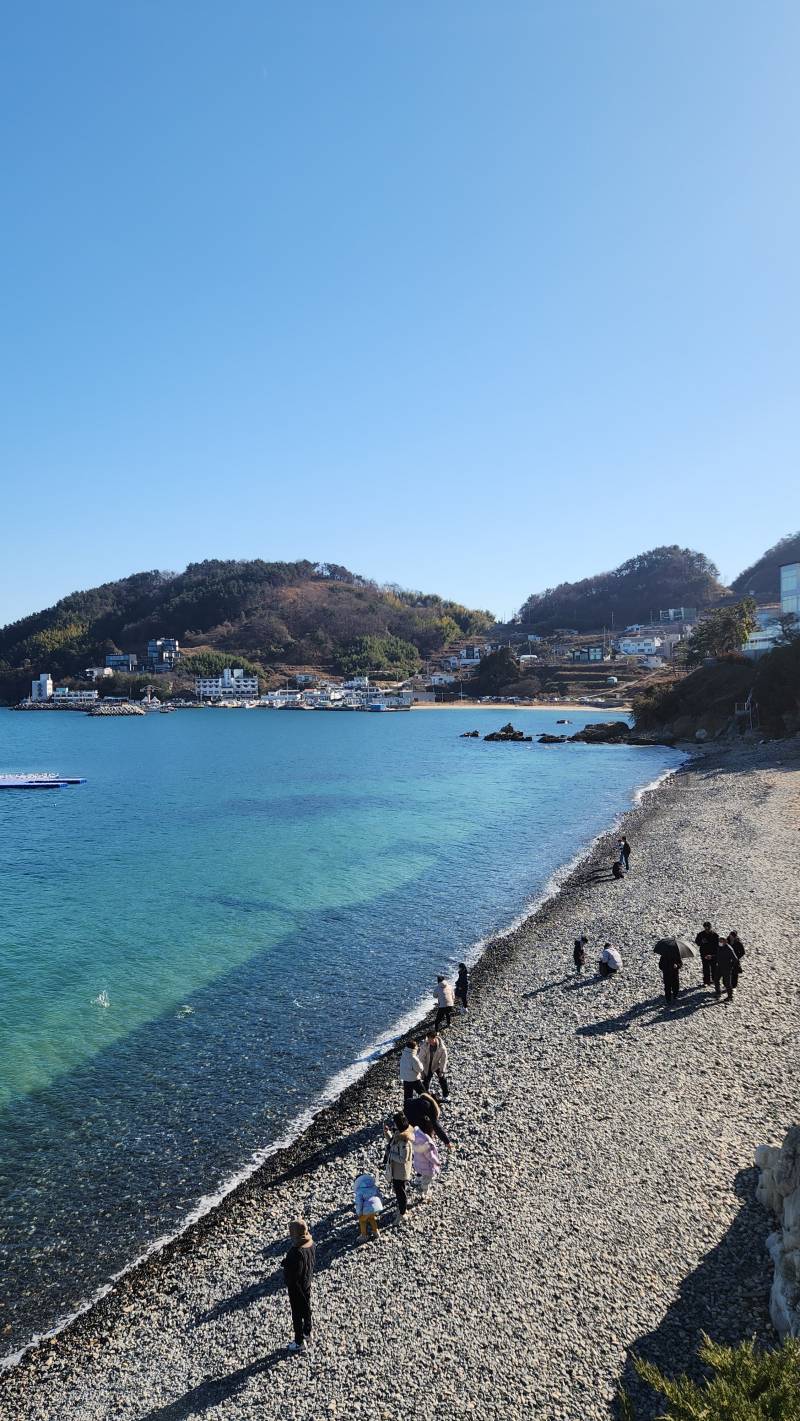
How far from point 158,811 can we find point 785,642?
5559 centimetres

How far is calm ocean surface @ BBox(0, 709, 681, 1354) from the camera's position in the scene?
13141 mm

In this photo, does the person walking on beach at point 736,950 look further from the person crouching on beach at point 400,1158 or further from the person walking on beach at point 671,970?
the person crouching on beach at point 400,1158

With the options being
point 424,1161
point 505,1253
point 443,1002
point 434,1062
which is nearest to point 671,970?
point 443,1002

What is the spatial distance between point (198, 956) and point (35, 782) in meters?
47.9

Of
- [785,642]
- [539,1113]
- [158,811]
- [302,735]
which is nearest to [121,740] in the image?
[302,735]

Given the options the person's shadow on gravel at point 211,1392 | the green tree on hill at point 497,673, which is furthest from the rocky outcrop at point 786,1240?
the green tree on hill at point 497,673

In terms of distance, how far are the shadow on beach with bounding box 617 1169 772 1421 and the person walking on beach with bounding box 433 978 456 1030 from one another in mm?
8777

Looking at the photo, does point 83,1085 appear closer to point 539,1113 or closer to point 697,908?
point 539,1113

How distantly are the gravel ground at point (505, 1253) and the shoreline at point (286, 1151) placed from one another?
0.09m

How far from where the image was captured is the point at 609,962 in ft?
64.7

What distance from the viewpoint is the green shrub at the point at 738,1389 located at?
A: 6250 millimetres

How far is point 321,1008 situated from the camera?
20.0 metres

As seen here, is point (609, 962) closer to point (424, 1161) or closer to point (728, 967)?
point (728, 967)

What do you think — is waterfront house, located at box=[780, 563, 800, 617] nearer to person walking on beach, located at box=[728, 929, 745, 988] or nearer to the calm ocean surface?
the calm ocean surface
